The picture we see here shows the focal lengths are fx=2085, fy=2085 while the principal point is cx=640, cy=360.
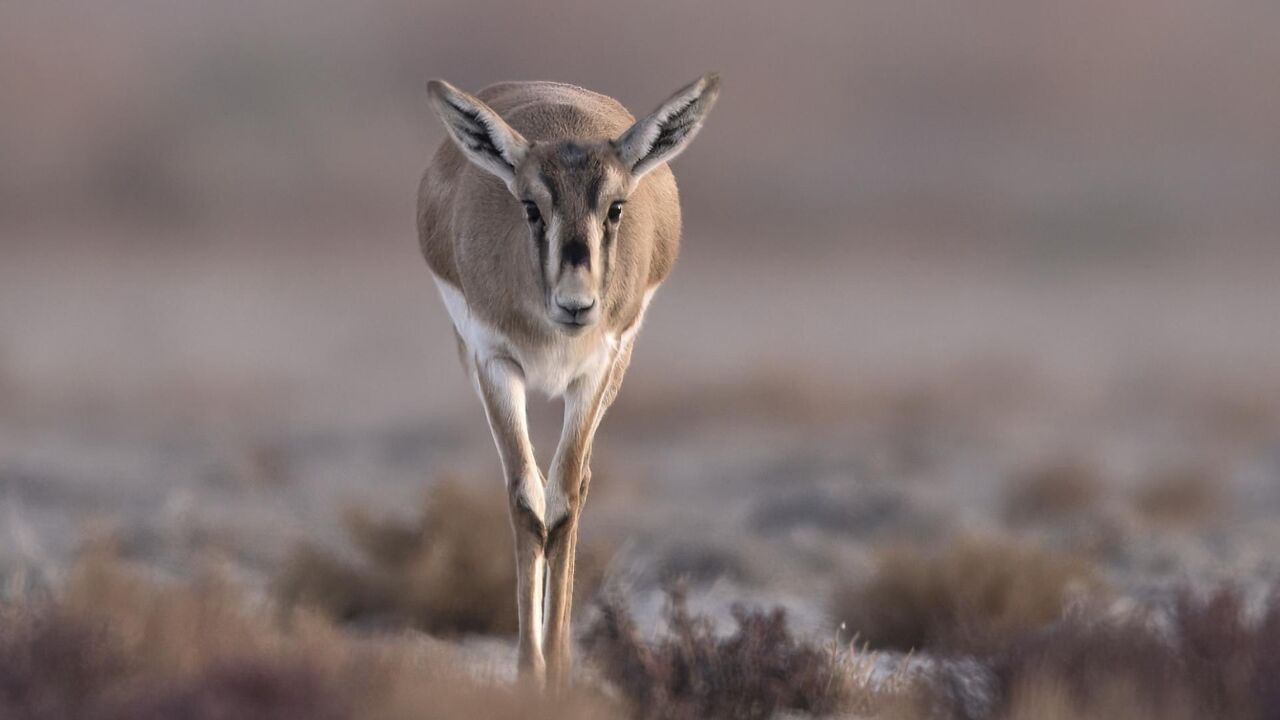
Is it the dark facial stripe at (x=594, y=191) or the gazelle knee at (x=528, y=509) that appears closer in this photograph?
the dark facial stripe at (x=594, y=191)

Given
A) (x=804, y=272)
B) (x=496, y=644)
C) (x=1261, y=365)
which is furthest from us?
(x=804, y=272)

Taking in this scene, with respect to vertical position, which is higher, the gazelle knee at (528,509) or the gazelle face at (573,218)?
the gazelle face at (573,218)

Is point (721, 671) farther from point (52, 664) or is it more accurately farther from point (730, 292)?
point (730, 292)

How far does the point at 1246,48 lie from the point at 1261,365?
2776 cm

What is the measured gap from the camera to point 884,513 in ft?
48.4

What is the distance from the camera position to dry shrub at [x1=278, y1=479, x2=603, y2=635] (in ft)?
36.0

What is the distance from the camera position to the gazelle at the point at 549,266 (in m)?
7.84

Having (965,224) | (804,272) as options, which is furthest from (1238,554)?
(965,224)

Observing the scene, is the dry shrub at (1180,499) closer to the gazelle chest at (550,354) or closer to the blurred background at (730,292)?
the blurred background at (730,292)

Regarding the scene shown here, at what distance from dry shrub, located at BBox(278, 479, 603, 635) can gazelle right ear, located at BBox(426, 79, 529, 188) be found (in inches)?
125

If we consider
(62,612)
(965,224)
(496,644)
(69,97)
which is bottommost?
(496,644)

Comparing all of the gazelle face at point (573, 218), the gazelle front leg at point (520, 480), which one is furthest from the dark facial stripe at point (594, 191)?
the gazelle front leg at point (520, 480)

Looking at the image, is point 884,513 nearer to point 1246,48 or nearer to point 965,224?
point 965,224

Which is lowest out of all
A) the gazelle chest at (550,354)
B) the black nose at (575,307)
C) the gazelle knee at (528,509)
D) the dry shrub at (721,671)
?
the dry shrub at (721,671)
